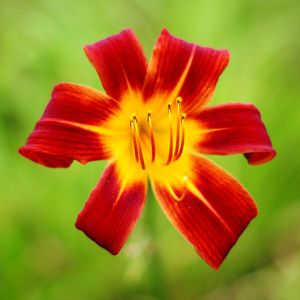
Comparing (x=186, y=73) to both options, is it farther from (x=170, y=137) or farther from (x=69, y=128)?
(x=69, y=128)

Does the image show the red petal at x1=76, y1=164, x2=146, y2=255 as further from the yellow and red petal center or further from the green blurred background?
the green blurred background

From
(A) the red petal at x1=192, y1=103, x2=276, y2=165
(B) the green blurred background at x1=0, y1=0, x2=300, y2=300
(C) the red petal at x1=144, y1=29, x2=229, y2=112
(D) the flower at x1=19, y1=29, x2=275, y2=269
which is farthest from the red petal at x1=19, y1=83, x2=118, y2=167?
(B) the green blurred background at x1=0, y1=0, x2=300, y2=300

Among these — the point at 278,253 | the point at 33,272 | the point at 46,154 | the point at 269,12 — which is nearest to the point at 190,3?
the point at 269,12

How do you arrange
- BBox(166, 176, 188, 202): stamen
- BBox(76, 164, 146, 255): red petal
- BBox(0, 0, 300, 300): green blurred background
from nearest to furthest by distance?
BBox(76, 164, 146, 255): red petal, BBox(166, 176, 188, 202): stamen, BBox(0, 0, 300, 300): green blurred background

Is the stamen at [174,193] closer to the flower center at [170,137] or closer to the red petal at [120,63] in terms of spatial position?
the flower center at [170,137]

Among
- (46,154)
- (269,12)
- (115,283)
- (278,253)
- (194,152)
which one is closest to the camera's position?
(46,154)

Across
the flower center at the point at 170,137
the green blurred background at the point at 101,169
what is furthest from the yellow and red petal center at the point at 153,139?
the green blurred background at the point at 101,169

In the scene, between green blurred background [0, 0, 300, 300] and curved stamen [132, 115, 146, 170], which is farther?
green blurred background [0, 0, 300, 300]

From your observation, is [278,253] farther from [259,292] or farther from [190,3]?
[190,3]
